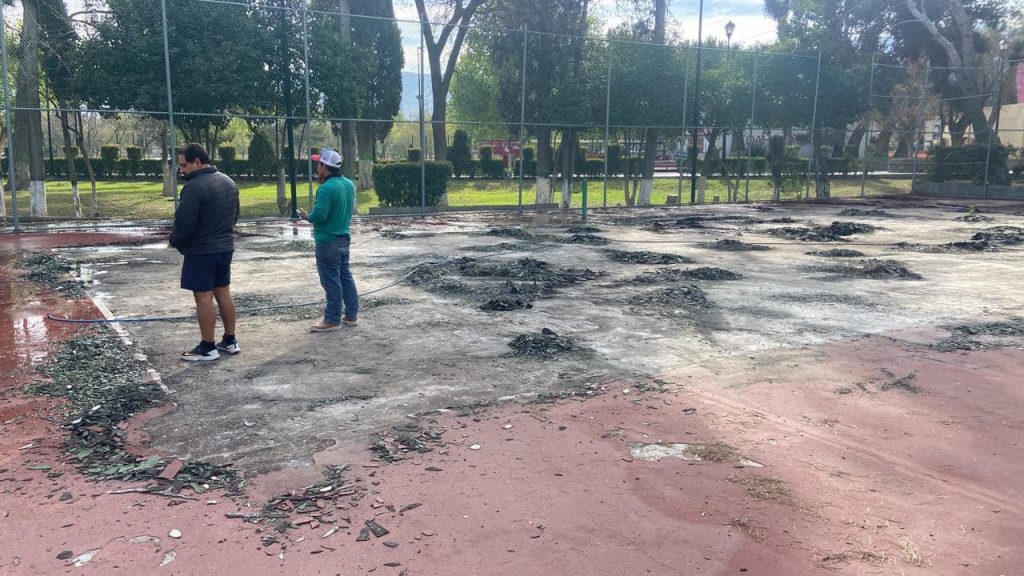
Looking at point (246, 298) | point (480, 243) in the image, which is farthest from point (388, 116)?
point (246, 298)

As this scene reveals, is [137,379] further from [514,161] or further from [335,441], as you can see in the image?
[514,161]

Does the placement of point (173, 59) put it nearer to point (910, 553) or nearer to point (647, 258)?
point (647, 258)

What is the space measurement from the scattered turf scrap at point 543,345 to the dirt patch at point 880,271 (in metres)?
6.21

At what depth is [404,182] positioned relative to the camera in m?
21.4

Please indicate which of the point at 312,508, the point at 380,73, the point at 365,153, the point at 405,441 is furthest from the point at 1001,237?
the point at 380,73

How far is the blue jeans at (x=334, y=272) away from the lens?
734 centimetres

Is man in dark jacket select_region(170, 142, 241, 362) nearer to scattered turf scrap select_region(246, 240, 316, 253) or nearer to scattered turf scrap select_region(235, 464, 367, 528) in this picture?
scattered turf scrap select_region(235, 464, 367, 528)

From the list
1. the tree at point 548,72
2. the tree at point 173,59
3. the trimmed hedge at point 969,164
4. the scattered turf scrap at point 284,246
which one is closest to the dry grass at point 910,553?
the scattered turf scrap at point 284,246

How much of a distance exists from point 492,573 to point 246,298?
6.60 meters

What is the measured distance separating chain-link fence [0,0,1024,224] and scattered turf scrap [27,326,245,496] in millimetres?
10132

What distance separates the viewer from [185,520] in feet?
12.0

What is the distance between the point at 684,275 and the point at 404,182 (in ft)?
40.1

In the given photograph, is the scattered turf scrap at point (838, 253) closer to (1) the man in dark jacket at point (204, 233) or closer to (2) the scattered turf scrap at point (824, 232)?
(2) the scattered turf scrap at point (824, 232)

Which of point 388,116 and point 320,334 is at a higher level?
point 388,116
